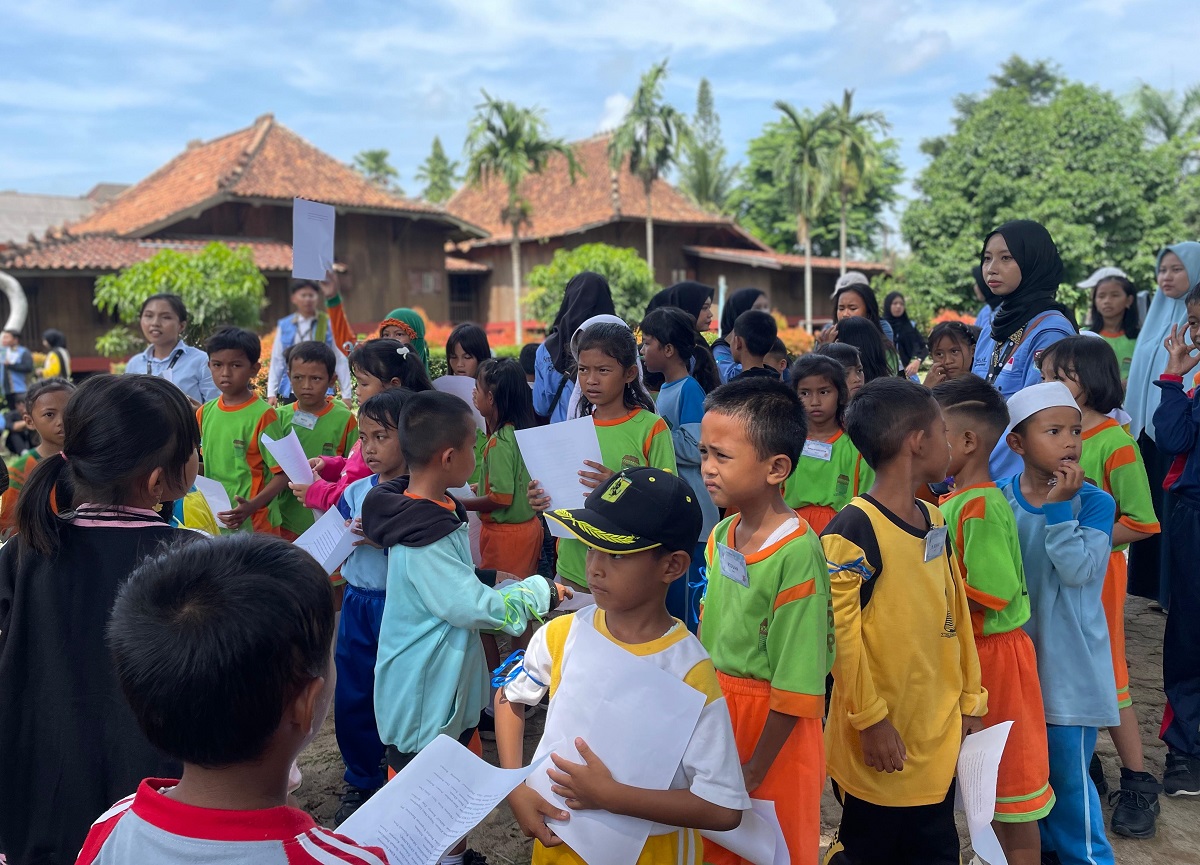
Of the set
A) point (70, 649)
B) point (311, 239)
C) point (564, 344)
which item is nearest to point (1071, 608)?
point (564, 344)

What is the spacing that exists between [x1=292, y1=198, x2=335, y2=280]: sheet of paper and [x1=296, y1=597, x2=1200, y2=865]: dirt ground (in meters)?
2.33

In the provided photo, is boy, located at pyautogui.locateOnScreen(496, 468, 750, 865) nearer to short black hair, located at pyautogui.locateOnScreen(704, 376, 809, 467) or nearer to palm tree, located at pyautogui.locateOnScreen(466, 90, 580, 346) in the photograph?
short black hair, located at pyautogui.locateOnScreen(704, 376, 809, 467)

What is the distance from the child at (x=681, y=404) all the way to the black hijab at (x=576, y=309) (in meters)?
0.35

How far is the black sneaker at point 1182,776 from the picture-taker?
3000 millimetres

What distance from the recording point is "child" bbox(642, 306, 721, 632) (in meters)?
3.51

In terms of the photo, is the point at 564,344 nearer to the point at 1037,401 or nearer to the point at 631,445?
the point at 631,445

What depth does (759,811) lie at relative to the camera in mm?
1704

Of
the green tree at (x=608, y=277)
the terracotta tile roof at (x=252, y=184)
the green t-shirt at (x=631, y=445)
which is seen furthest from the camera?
the green tree at (x=608, y=277)

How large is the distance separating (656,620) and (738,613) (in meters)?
0.31

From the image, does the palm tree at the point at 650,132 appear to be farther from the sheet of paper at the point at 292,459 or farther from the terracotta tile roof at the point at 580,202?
the sheet of paper at the point at 292,459

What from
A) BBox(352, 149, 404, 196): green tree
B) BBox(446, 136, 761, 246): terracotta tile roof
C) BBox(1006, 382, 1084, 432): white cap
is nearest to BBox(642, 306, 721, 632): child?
BBox(1006, 382, 1084, 432): white cap

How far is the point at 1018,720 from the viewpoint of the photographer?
2277mm

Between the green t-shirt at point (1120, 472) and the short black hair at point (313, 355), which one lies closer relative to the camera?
the green t-shirt at point (1120, 472)

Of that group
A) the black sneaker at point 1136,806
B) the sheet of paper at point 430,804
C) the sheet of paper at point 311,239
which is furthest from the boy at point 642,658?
the sheet of paper at point 311,239
